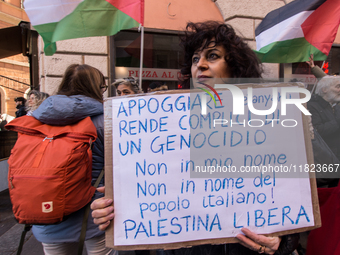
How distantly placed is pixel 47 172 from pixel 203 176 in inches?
33.5

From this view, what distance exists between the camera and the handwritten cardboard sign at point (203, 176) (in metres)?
0.89

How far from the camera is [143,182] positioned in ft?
2.93

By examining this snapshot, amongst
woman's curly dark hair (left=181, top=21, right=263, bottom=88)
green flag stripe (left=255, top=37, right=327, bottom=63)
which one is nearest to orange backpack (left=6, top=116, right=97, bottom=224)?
woman's curly dark hair (left=181, top=21, right=263, bottom=88)

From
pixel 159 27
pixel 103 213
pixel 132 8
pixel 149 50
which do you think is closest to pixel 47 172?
pixel 103 213

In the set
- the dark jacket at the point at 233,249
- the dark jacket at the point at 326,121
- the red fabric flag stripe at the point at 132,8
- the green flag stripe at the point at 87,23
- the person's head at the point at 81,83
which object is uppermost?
the red fabric flag stripe at the point at 132,8

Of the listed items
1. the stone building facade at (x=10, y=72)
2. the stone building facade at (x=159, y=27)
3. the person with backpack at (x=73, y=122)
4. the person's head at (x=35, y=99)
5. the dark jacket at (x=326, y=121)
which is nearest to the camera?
the person with backpack at (x=73, y=122)

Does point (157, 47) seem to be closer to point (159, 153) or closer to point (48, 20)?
point (48, 20)

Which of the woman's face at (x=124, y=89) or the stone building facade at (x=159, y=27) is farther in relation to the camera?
the stone building facade at (x=159, y=27)

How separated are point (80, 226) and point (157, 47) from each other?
4.41 m

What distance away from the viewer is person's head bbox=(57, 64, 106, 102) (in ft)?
5.22

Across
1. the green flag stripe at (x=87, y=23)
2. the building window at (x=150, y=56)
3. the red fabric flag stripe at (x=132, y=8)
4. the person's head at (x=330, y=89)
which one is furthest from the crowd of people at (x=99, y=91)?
the building window at (x=150, y=56)

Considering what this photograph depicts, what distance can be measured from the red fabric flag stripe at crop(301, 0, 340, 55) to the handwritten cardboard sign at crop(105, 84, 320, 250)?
2.26 metres

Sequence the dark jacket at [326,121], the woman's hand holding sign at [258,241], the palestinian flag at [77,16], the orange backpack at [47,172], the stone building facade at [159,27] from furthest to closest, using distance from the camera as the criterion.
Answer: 1. the stone building facade at [159,27]
2. the palestinian flag at [77,16]
3. the dark jacket at [326,121]
4. the orange backpack at [47,172]
5. the woman's hand holding sign at [258,241]

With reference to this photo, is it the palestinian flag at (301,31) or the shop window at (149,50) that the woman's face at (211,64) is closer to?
the palestinian flag at (301,31)
